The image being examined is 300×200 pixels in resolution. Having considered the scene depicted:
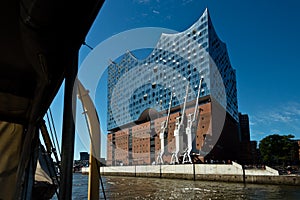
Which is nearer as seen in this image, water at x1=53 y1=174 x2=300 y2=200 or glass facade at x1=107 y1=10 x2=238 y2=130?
water at x1=53 y1=174 x2=300 y2=200

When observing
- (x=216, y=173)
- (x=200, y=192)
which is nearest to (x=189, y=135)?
(x=216, y=173)

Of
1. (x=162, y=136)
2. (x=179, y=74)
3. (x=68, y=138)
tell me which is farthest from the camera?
(x=179, y=74)

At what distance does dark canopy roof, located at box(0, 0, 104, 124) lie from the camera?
1.17m

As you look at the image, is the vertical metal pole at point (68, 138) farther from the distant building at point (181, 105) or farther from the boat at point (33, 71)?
the distant building at point (181, 105)

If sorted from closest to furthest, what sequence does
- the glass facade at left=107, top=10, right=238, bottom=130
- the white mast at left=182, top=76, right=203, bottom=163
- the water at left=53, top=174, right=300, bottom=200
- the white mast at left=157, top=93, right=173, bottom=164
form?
the water at left=53, top=174, right=300, bottom=200, the white mast at left=182, top=76, right=203, bottom=163, the white mast at left=157, top=93, right=173, bottom=164, the glass facade at left=107, top=10, right=238, bottom=130

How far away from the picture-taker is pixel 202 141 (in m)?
45.2

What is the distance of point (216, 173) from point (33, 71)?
32510mm

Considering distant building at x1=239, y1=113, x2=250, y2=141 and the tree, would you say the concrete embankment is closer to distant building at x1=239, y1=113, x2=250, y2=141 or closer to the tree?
the tree

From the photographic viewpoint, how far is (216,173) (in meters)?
32.4

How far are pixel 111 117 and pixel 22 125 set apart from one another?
3091 inches

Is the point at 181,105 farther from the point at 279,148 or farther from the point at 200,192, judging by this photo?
the point at 200,192

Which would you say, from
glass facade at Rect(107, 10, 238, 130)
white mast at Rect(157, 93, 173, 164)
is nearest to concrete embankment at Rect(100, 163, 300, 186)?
white mast at Rect(157, 93, 173, 164)

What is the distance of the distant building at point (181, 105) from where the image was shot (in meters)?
47.0

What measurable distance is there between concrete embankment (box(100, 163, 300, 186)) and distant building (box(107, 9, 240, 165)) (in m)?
5.59
